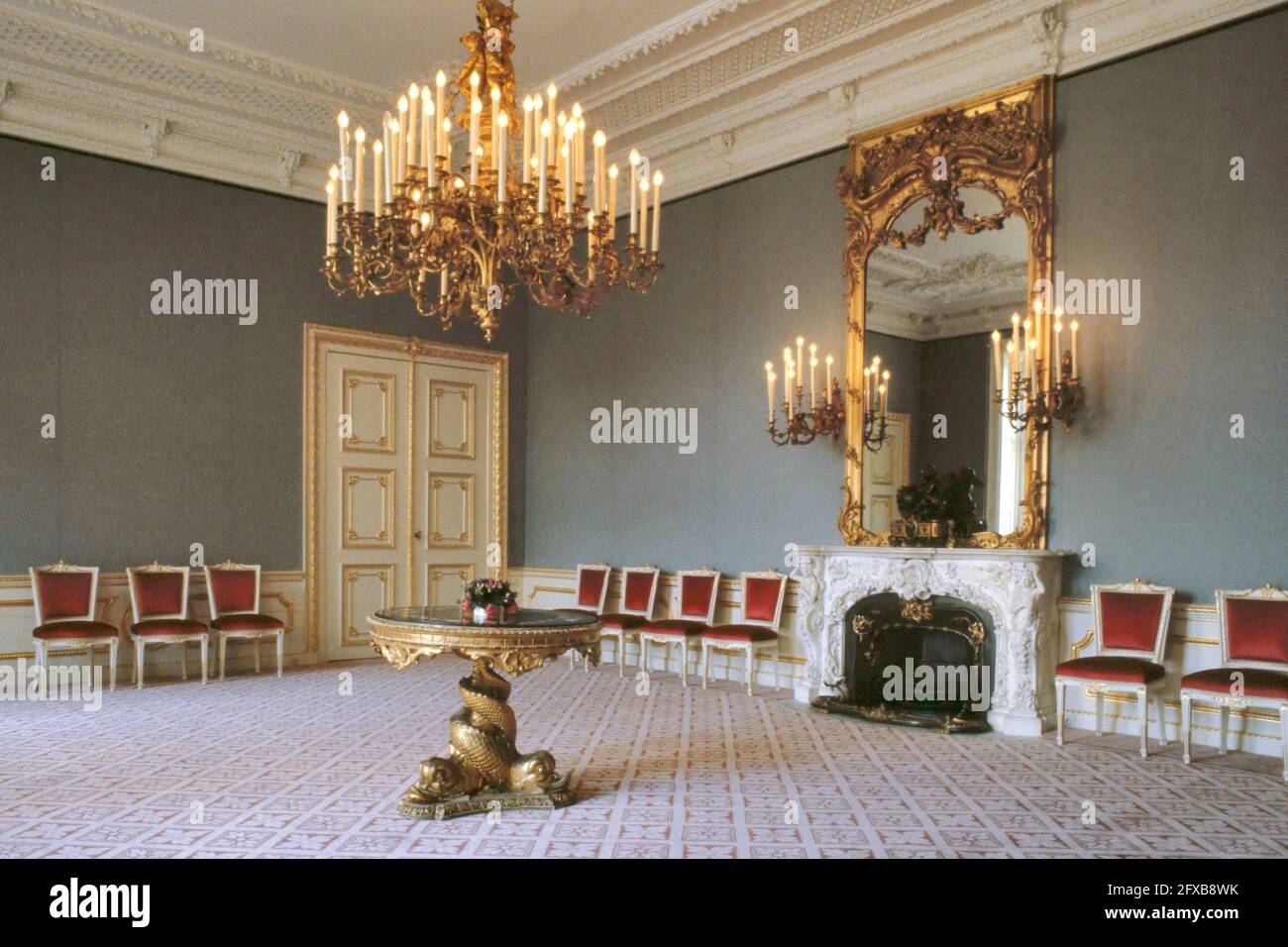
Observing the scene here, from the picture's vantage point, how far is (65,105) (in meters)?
7.25

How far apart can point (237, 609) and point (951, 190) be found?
6071mm

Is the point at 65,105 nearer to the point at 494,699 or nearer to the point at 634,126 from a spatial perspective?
the point at 634,126

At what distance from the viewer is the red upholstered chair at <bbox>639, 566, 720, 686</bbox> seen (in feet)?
24.4

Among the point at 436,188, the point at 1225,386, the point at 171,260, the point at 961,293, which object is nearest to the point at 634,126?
the point at 961,293

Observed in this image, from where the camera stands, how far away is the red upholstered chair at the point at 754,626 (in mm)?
7098

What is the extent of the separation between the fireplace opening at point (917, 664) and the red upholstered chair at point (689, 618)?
4.18 feet

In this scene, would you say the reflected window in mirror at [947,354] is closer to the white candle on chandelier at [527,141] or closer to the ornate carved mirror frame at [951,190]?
the ornate carved mirror frame at [951,190]

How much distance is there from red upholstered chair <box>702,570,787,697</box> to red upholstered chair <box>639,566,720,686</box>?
153mm

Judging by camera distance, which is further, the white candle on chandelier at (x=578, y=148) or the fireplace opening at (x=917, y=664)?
the fireplace opening at (x=917, y=664)

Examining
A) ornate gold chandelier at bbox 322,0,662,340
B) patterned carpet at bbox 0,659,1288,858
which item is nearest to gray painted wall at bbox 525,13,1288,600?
patterned carpet at bbox 0,659,1288,858

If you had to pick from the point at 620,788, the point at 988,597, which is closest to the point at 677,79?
the point at 988,597

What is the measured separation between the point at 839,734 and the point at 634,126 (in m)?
5.21

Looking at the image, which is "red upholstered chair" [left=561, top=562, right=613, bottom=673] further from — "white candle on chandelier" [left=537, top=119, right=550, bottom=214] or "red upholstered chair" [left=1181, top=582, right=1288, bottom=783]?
"white candle on chandelier" [left=537, top=119, right=550, bottom=214]

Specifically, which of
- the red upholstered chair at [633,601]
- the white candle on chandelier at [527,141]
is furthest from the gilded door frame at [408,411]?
the white candle on chandelier at [527,141]
